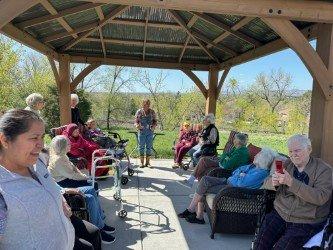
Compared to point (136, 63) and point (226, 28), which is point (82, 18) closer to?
point (226, 28)

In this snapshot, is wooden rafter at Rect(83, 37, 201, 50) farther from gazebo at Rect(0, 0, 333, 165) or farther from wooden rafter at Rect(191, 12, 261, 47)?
wooden rafter at Rect(191, 12, 261, 47)

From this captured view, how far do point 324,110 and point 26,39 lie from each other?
14.5ft

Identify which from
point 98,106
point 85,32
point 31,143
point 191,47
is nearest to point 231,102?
point 98,106

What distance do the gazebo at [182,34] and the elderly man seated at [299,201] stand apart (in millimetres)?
561

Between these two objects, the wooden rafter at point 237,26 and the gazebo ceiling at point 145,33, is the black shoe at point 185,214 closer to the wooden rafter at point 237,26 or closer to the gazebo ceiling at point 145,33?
the gazebo ceiling at point 145,33

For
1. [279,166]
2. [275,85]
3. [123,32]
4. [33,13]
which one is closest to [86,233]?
[279,166]

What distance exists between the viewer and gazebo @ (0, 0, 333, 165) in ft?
9.25

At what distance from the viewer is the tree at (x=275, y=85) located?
2722cm

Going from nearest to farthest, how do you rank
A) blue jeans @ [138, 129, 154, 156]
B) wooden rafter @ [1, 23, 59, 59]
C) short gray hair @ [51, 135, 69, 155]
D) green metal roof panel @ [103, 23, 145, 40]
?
1. short gray hair @ [51, 135, 69, 155]
2. wooden rafter @ [1, 23, 59, 59]
3. green metal roof panel @ [103, 23, 145, 40]
4. blue jeans @ [138, 129, 154, 156]

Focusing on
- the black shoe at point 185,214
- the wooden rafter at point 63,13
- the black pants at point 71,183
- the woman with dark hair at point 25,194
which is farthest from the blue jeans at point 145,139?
the woman with dark hair at point 25,194

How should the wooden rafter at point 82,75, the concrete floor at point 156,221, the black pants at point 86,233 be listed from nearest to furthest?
the black pants at point 86,233, the concrete floor at point 156,221, the wooden rafter at point 82,75

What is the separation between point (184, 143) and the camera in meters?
7.12

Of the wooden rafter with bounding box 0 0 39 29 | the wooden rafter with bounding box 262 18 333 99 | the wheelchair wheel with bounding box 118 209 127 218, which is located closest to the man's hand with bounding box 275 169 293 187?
the wooden rafter with bounding box 262 18 333 99

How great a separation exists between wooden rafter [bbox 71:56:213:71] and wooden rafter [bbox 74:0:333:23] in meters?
4.83
